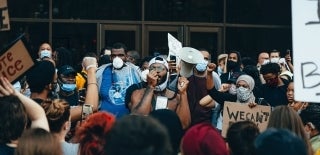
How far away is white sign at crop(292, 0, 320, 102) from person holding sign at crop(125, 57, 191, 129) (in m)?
2.47

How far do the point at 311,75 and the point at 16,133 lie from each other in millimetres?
1949

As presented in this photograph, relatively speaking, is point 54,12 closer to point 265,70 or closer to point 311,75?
point 265,70

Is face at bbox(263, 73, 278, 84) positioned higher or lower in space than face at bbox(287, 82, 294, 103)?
higher

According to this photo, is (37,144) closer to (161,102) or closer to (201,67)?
(161,102)

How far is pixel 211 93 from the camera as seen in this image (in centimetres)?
871

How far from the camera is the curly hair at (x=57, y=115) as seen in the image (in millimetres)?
A: 5215

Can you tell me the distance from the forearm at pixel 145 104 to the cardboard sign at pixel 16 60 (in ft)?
5.12

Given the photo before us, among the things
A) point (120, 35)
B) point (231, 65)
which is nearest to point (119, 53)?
point (231, 65)

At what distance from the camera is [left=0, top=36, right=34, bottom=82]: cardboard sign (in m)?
5.91

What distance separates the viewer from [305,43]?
5.28m

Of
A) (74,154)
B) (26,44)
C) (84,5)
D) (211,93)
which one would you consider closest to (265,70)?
(211,93)

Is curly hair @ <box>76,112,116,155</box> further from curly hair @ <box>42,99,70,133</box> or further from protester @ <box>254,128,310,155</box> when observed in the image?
protester @ <box>254,128,310,155</box>

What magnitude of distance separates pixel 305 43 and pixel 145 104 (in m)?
2.53

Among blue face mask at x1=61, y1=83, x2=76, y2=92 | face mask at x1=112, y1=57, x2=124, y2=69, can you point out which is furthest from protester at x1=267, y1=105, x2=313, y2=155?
face mask at x1=112, y1=57, x2=124, y2=69
